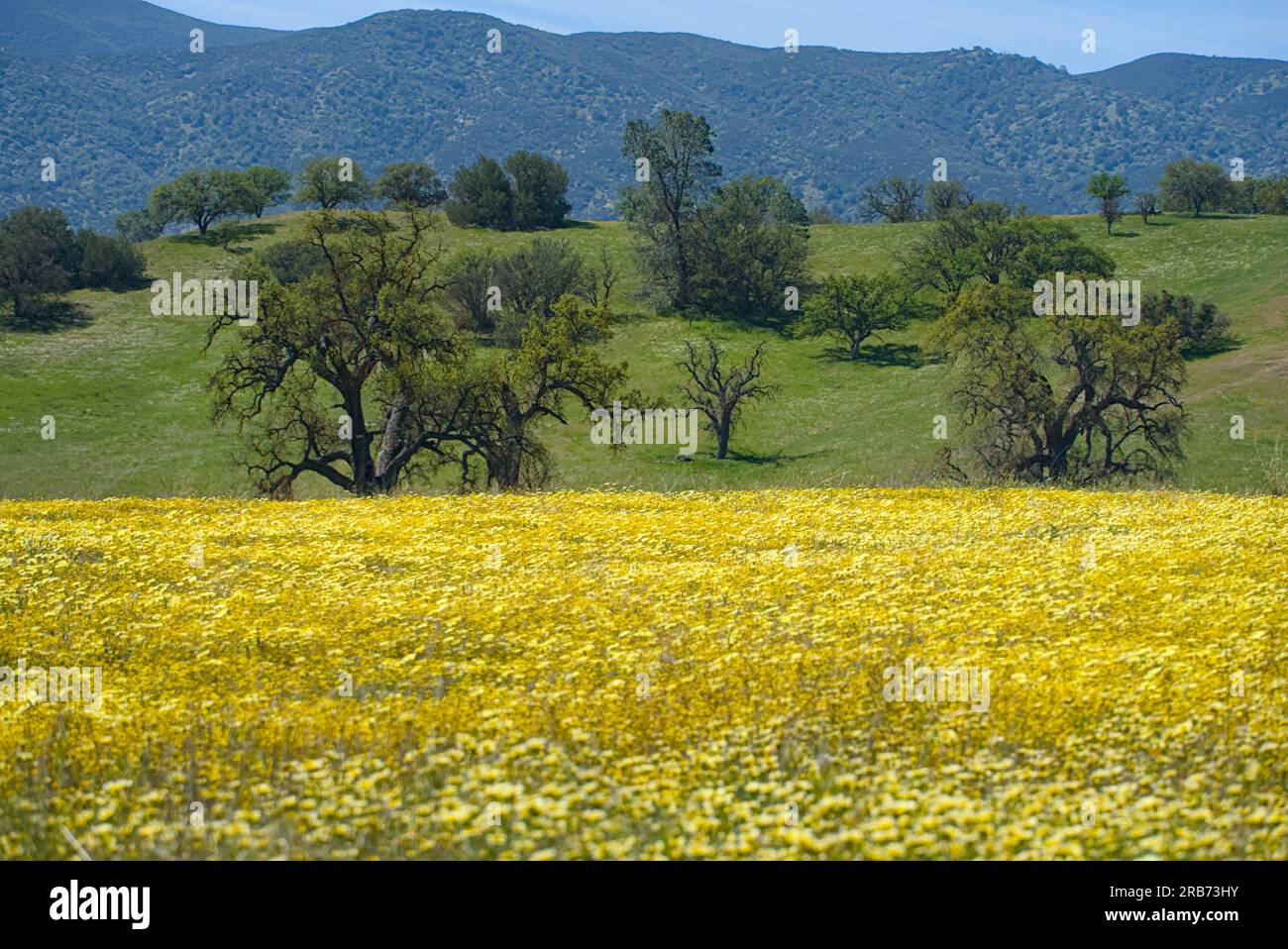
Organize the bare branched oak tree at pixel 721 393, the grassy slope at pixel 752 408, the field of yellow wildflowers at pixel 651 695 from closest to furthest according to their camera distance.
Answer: the field of yellow wildflowers at pixel 651 695 → the grassy slope at pixel 752 408 → the bare branched oak tree at pixel 721 393

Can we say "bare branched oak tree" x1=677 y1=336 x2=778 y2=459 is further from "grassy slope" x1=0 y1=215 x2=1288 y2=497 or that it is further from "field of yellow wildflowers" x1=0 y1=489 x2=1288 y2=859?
"field of yellow wildflowers" x1=0 y1=489 x2=1288 y2=859

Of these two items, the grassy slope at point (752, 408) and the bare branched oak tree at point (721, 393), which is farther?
the bare branched oak tree at point (721, 393)

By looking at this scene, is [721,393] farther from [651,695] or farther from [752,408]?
[651,695]

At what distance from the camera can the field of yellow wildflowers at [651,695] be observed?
8.09m

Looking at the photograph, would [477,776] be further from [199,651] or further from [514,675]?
[199,651]

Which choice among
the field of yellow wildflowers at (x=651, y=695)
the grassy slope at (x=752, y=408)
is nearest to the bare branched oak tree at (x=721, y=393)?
the grassy slope at (x=752, y=408)

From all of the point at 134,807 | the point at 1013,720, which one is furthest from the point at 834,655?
the point at 134,807

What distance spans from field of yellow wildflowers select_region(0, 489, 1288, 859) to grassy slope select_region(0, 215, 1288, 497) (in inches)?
1000

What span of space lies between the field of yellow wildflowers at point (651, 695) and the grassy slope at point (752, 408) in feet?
83.4

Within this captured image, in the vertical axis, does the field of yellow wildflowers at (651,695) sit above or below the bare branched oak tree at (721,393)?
below

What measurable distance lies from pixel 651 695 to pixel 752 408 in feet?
211

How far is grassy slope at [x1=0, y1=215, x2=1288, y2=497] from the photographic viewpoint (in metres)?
57.8

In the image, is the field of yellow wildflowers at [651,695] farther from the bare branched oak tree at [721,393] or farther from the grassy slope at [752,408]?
the bare branched oak tree at [721,393]

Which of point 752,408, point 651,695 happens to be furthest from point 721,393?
point 651,695
